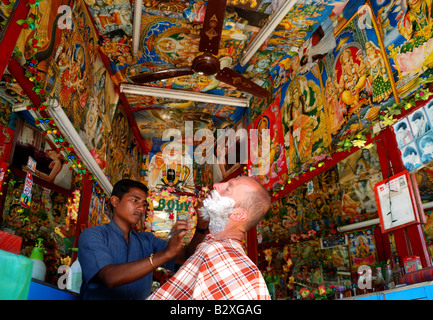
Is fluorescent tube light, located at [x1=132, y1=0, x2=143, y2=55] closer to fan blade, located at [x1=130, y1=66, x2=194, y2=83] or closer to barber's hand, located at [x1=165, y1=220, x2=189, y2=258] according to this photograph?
fan blade, located at [x1=130, y1=66, x2=194, y2=83]

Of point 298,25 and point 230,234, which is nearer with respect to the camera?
point 230,234

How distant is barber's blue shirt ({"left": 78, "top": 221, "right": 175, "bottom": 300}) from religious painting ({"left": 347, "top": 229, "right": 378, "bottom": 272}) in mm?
6533

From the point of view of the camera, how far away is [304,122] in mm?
5551

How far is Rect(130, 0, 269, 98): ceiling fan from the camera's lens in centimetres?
391

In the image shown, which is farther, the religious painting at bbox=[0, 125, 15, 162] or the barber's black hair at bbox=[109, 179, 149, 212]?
the religious painting at bbox=[0, 125, 15, 162]

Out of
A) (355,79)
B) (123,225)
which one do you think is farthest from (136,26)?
(123,225)

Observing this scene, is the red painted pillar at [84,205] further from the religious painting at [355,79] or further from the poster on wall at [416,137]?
the poster on wall at [416,137]

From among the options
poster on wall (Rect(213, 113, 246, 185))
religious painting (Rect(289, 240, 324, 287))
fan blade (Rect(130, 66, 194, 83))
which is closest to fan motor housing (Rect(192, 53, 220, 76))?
fan blade (Rect(130, 66, 194, 83))

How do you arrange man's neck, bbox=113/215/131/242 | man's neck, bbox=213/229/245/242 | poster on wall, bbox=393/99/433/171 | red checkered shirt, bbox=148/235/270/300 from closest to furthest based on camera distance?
red checkered shirt, bbox=148/235/270/300
man's neck, bbox=213/229/245/242
man's neck, bbox=113/215/131/242
poster on wall, bbox=393/99/433/171

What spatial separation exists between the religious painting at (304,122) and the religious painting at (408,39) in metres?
1.37

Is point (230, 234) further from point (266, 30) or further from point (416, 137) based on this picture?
point (266, 30)

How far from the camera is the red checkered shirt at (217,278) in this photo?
1.46m

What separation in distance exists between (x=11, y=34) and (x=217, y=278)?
2865mm
